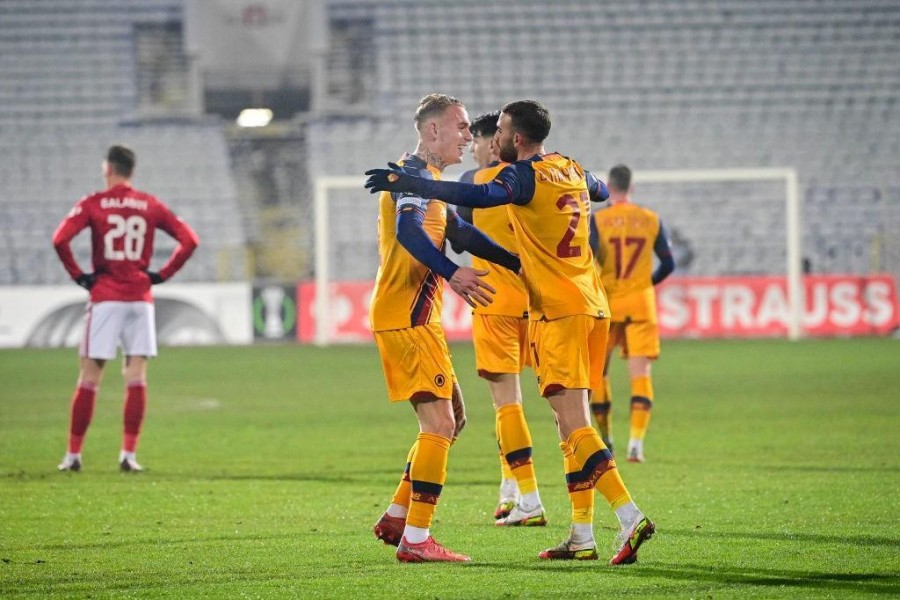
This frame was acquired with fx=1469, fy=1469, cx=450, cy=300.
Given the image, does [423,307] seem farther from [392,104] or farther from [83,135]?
[83,135]

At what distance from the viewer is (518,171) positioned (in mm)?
5520

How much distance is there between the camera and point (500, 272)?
712cm

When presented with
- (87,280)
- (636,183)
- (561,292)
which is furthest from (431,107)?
(636,183)

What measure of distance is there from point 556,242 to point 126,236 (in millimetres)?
4326

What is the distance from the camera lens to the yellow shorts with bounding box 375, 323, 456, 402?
570 centimetres

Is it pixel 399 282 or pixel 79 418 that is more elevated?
pixel 399 282

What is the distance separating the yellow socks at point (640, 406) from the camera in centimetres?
940

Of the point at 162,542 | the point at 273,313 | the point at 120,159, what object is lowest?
the point at 273,313

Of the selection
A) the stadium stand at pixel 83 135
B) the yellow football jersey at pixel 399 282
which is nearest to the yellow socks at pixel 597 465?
the yellow football jersey at pixel 399 282

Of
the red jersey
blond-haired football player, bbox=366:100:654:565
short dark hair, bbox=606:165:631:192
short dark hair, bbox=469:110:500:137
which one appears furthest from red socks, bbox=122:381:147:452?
blond-haired football player, bbox=366:100:654:565

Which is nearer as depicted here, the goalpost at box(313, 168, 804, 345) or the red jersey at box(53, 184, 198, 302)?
the red jersey at box(53, 184, 198, 302)

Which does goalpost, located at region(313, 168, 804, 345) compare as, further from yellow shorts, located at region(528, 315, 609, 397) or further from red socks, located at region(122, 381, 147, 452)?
yellow shorts, located at region(528, 315, 609, 397)

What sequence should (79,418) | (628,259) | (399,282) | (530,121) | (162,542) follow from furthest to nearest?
→ 1. (628,259)
2. (79,418)
3. (162,542)
4. (399,282)
5. (530,121)

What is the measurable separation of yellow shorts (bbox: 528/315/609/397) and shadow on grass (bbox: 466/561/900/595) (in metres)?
0.68
